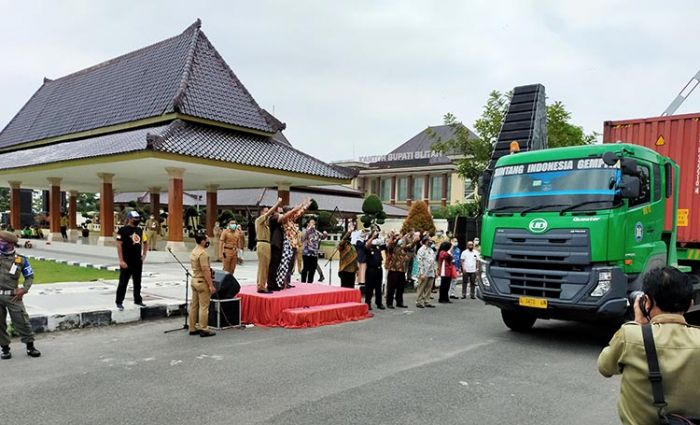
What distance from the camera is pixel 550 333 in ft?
28.9

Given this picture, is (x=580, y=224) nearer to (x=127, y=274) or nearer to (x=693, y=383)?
(x=693, y=383)

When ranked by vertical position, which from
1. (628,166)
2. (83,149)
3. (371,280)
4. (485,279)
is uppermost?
(83,149)

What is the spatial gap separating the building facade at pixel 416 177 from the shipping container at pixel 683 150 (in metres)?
35.1

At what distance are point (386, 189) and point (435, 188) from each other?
607 cm

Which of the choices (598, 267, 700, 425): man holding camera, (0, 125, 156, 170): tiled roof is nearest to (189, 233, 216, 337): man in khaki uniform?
(598, 267, 700, 425): man holding camera

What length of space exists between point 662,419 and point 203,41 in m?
22.3

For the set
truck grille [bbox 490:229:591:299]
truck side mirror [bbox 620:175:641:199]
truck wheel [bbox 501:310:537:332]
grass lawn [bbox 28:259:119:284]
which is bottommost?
grass lawn [bbox 28:259:119:284]

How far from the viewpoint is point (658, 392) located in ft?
7.68

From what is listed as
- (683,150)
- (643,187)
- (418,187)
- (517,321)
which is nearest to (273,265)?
(517,321)

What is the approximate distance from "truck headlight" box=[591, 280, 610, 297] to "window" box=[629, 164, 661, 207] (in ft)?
3.84

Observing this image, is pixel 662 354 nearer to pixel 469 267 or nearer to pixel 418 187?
pixel 469 267

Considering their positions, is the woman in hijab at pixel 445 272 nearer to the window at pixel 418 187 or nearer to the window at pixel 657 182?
the window at pixel 657 182

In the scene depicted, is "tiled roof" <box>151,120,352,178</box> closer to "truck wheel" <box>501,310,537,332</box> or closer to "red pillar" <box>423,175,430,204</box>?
"truck wheel" <box>501,310,537,332</box>

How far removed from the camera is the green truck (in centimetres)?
705
